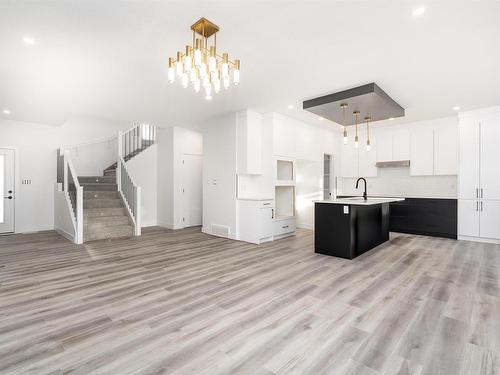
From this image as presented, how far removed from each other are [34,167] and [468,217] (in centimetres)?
1032

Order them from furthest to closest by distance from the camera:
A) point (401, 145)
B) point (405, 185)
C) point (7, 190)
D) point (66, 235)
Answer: point (405, 185) → point (401, 145) → point (7, 190) → point (66, 235)

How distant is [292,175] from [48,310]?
16.9 feet

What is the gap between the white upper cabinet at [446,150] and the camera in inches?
233

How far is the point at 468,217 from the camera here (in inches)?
217

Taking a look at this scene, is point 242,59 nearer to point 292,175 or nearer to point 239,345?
point 239,345

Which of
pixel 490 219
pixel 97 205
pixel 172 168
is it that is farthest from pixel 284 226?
pixel 97 205

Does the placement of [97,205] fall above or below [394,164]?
below

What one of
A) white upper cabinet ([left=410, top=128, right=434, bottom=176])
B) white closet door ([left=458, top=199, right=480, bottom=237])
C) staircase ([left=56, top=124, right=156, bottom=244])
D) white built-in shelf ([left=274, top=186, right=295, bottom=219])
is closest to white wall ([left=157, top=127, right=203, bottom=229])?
staircase ([left=56, top=124, right=156, bottom=244])

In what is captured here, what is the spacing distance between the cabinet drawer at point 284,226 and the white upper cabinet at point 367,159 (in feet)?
9.04

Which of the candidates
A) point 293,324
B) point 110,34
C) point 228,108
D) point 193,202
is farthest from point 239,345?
point 193,202

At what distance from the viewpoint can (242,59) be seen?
3264 millimetres

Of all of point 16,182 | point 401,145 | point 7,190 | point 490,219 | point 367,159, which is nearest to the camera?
point 490,219

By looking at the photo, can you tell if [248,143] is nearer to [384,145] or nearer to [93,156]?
[384,145]

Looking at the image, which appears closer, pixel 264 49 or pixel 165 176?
pixel 264 49
